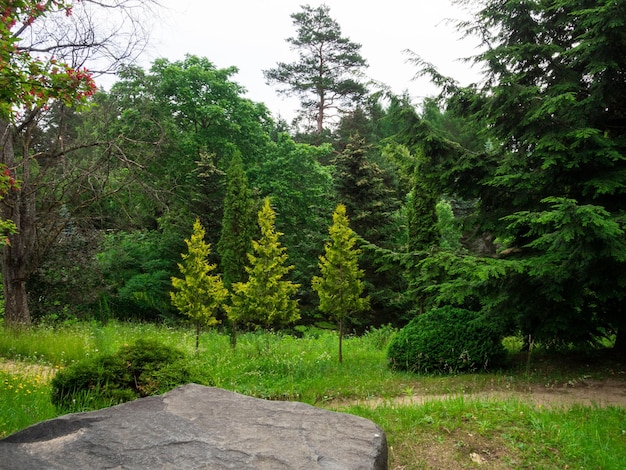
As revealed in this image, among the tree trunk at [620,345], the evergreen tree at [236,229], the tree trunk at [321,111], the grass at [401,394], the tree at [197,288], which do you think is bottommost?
the grass at [401,394]

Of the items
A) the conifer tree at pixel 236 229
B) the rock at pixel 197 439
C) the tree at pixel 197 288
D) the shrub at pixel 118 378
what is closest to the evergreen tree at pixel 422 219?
the conifer tree at pixel 236 229

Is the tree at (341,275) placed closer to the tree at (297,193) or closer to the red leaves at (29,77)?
the red leaves at (29,77)

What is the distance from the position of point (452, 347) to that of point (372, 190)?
9031mm

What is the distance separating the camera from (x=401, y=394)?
668 centimetres

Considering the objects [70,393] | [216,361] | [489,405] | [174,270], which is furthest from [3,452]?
[174,270]

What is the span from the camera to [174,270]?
710 inches

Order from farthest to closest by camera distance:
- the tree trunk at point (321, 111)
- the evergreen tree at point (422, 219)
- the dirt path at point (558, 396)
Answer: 1. the tree trunk at point (321, 111)
2. the evergreen tree at point (422, 219)
3. the dirt path at point (558, 396)

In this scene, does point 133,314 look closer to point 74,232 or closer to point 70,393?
point 74,232

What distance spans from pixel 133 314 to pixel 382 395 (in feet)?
47.7

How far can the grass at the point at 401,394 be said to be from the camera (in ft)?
14.0

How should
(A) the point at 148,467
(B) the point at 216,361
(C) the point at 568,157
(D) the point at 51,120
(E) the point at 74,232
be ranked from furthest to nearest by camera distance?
(E) the point at 74,232, (D) the point at 51,120, (B) the point at 216,361, (C) the point at 568,157, (A) the point at 148,467

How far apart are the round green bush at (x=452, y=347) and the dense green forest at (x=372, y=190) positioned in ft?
0.78

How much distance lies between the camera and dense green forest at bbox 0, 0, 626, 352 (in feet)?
21.4

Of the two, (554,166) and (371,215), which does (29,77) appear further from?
(371,215)
